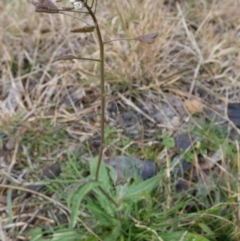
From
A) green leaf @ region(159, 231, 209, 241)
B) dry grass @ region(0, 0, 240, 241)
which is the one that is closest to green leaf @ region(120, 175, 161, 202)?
green leaf @ region(159, 231, 209, 241)

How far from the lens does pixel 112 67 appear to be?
1.92 m

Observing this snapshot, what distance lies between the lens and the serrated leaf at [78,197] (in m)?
1.23

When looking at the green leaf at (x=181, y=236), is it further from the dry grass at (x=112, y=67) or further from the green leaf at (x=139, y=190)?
the dry grass at (x=112, y=67)

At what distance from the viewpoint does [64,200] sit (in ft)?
5.01

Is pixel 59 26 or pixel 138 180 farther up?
pixel 59 26

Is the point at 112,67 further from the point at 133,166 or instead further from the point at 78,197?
the point at 78,197

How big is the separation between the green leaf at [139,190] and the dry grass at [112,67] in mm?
389

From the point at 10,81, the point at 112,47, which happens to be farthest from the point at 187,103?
the point at 10,81

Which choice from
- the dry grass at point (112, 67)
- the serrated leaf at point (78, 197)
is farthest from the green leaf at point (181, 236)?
the dry grass at point (112, 67)

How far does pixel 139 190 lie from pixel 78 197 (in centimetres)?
21

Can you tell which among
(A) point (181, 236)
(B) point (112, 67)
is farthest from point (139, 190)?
(B) point (112, 67)

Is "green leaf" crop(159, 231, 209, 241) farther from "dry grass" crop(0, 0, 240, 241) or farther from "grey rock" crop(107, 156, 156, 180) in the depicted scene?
"dry grass" crop(0, 0, 240, 241)

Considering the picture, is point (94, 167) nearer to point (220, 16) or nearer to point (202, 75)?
point (202, 75)

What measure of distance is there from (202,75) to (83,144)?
1.81ft
